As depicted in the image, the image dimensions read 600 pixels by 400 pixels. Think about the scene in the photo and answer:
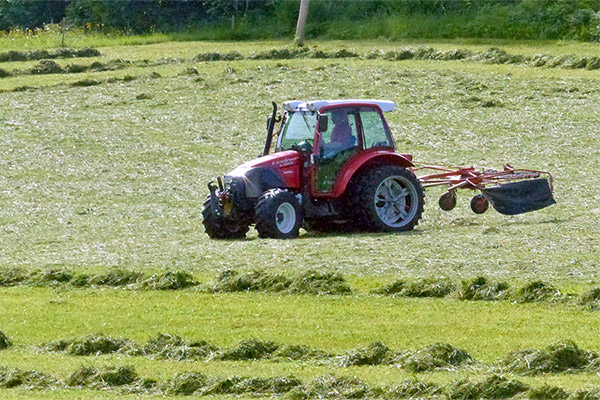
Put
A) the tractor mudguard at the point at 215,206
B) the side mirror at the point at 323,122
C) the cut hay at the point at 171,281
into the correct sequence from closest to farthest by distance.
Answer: the cut hay at the point at 171,281 < the side mirror at the point at 323,122 < the tractor mudguard at the point at 215,206

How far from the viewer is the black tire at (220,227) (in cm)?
1894

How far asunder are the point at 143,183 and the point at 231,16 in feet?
112

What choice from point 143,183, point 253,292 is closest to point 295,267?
point 253,292

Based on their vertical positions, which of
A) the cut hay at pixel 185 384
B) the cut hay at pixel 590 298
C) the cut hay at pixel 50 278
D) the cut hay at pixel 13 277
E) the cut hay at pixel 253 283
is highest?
the cut hay at pixel 185 384

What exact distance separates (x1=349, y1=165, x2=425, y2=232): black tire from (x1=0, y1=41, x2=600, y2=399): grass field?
0.45 meters

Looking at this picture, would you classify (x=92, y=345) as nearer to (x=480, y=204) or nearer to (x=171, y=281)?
(x=171, y=281)

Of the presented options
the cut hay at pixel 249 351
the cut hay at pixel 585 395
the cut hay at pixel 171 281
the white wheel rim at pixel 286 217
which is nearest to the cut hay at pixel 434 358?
the cut hay at pixel 249 351

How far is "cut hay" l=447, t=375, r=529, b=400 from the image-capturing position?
941 centimetres

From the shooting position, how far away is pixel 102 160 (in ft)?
91.8

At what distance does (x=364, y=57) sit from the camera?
4181 cm

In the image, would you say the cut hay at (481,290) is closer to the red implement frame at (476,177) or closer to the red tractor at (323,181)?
the red tractor at (323,181)

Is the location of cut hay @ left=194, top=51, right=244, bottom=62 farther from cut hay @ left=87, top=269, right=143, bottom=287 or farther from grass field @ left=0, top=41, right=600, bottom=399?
cut hay @ left=87, top=269, right=143, bottom=287

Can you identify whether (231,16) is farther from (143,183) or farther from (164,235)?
(164,235)

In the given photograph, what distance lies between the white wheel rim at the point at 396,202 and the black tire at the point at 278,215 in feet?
4.80
